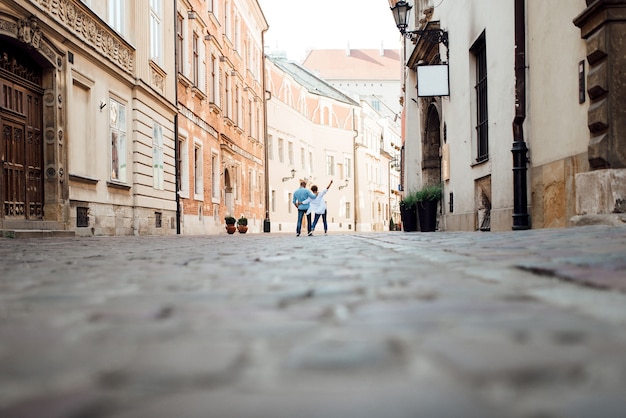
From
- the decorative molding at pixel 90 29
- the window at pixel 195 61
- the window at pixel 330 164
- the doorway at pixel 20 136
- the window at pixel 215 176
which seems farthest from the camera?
the window at pixel 330 164

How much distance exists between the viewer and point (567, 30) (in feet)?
28.3

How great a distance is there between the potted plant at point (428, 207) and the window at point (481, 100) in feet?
7.40

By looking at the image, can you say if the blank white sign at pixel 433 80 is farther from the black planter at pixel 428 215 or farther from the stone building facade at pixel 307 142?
the stone building facade at pixel 307 142

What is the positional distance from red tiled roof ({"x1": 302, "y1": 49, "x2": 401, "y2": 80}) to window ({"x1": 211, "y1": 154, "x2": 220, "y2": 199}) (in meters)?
67.3

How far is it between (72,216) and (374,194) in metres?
51.7

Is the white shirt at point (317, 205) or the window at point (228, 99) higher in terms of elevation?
the window at point (228, 99)

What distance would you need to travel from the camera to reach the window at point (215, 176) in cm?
2630

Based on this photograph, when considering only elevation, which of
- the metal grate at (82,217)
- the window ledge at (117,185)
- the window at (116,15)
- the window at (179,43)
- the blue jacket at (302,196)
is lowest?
the metal grate at (82,217)

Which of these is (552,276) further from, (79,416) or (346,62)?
(346,62)

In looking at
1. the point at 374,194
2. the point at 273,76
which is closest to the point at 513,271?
the point at 273,76

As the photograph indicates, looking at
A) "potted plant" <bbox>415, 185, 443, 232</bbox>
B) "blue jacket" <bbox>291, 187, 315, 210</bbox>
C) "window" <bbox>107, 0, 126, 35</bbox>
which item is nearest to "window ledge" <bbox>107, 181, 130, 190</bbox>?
"window" <bbox>107, 0, 126, 35</bbox>

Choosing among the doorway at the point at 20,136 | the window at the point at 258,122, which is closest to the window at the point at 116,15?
the doorway at the point at 20,136

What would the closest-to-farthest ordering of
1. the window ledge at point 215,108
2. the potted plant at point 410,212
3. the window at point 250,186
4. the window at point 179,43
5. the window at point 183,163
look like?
the potted plant at point 410,212 → the window at point 179,43 → the window at point 183,163 → the window ledge at point 215,108 → the window at point 250,186

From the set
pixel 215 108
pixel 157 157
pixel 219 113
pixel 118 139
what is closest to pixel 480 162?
pixel 118 139
